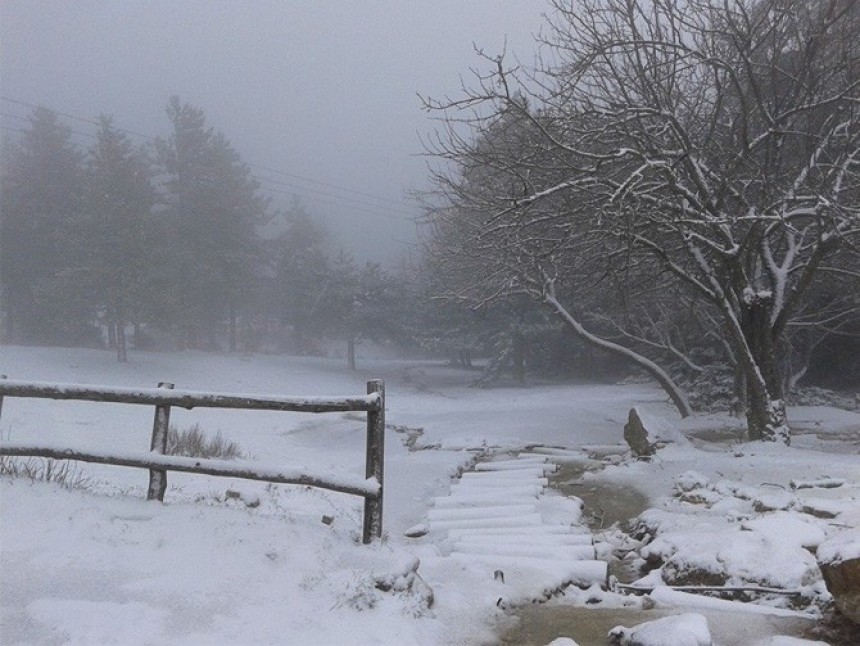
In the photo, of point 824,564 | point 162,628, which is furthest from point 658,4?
point 162,628

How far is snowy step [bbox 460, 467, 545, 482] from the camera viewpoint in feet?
32.6

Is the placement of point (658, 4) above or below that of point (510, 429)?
above

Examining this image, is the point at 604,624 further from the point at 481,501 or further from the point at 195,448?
the point at 195,448

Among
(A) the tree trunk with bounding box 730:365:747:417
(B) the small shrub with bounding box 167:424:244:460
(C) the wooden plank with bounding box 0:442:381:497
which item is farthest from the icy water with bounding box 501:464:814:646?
(A) the tree trunk with bounding box 730:365:747:417

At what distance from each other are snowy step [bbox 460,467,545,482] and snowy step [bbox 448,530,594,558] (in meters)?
Result: 3.37

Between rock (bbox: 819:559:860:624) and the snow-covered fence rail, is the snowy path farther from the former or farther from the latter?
rock (bbox: 819:559:860:624)

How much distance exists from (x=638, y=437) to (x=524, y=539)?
6.22 meters

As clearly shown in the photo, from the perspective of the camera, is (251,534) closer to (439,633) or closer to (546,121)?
(439,633)

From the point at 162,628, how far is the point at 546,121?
9.13m

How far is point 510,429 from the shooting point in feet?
56.0

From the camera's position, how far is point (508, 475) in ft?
33.7

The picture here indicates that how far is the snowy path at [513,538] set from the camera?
5.17 m

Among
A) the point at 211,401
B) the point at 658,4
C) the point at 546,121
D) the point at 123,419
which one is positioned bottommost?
the point at 123,419

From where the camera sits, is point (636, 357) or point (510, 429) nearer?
point (636, 357)
